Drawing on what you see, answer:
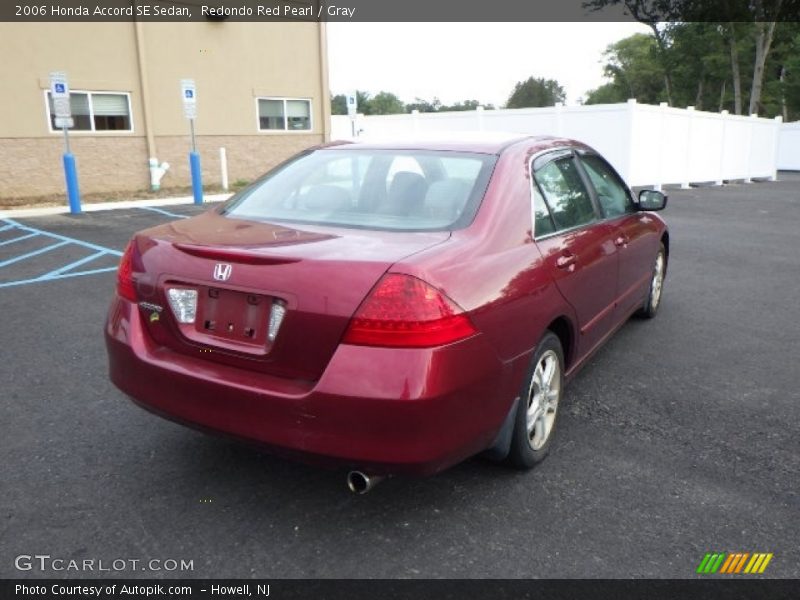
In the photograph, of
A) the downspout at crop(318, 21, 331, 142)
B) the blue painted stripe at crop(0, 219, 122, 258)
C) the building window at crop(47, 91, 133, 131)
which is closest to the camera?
the blue painted stripe at crop(0, 219, 122, 258)

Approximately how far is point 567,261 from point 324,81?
1815cm

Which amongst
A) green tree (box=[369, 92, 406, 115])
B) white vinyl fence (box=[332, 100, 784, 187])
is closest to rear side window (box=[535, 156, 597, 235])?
white vinyl fence (box=[332, 100, 784, 187])

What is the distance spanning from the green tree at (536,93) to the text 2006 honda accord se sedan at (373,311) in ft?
345

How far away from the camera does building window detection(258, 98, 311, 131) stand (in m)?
19.2

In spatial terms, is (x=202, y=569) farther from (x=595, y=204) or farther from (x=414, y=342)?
(x=595, y=204)

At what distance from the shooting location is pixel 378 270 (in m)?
2.47

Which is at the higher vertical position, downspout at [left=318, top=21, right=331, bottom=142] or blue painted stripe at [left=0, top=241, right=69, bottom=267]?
downspout at [left=318, top=21, right=331, bottom=142]

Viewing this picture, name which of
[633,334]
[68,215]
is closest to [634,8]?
[68,215]

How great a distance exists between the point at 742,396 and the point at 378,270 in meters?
2.87

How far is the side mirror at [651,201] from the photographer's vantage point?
4891 mm

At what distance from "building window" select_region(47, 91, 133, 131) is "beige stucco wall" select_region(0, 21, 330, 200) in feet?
0.53

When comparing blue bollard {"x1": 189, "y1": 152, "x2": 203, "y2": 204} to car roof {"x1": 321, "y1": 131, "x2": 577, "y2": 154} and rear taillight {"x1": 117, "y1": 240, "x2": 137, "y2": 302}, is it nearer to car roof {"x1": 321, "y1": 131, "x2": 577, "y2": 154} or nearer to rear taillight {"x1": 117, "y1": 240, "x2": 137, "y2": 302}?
car roof {"x1": 321, "y1": 131, "x2": 577, "y2": 154}
